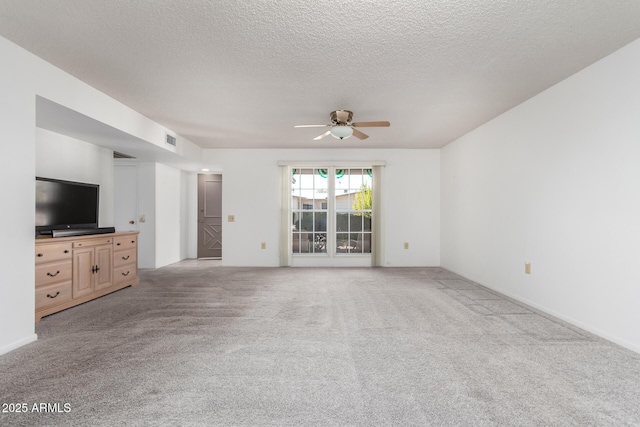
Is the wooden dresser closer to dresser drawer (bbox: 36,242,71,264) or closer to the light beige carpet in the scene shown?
dresser drawer (bbox: 36,242,71,264)

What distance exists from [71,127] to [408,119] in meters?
4.24

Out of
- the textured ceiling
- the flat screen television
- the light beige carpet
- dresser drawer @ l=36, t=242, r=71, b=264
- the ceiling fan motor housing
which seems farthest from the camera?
the ceiling fan motor housing

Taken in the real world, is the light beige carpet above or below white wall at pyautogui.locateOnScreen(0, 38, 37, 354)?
below

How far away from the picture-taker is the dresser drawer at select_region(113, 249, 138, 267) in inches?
168

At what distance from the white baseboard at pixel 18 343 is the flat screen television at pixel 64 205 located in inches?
51.3

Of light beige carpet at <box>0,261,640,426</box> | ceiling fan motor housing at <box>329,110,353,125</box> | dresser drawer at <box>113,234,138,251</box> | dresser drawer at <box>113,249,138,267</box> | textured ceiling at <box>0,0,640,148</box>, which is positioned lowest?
light beige carpet at <box>0,261,640,426</box>

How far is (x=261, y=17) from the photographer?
213cm

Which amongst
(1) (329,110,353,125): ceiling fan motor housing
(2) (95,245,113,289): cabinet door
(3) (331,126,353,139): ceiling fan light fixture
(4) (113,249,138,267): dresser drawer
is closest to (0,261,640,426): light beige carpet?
(2) (95,245,113,289): cabinet door

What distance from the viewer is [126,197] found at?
612 centimetres

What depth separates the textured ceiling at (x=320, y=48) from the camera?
6.73ft

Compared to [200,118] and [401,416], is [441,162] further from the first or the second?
[401,416]

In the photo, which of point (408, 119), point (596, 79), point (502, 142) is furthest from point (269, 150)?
point (596, 79)

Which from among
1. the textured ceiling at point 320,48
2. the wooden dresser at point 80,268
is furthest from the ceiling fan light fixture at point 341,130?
the wooden dresser at point 80,268

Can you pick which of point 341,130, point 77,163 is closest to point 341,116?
point 341,130
